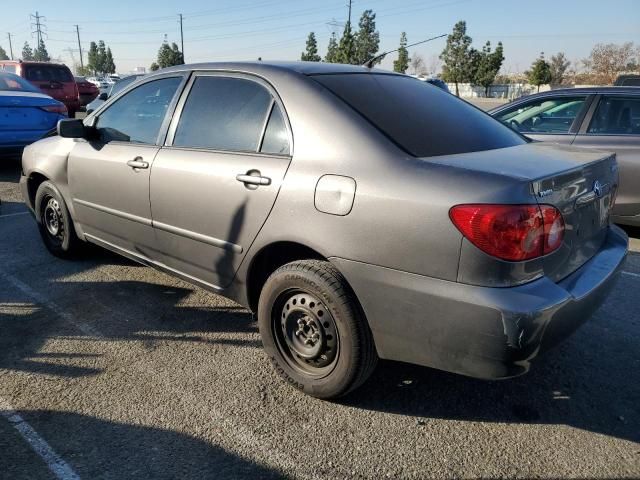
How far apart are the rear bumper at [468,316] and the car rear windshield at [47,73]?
16038 mm

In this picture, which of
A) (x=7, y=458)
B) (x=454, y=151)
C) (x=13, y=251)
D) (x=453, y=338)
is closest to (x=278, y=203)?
(x=454, y=151)

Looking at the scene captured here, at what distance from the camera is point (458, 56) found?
2176 inches

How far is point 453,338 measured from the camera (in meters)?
2.16

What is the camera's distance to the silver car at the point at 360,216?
6.88 ft

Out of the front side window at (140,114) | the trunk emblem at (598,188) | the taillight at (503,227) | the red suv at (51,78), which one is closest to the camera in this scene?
the taillight at (503,227)

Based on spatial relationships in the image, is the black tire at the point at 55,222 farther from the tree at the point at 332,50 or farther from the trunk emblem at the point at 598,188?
the tree at the point at 332,50

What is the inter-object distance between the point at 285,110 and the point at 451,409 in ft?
5.85

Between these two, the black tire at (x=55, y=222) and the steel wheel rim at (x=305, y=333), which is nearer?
the steel wheel rim at (x=305, y=333)

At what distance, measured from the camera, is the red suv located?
49.1 feet

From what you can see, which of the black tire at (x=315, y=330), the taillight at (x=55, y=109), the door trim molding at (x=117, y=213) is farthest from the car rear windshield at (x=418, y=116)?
the taillight at (x=55, y=109)

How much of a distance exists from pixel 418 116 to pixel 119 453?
7.25ft

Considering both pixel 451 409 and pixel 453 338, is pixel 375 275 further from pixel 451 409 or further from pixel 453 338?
pixel 451 409

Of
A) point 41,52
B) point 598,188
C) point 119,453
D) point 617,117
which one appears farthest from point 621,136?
point 41,52

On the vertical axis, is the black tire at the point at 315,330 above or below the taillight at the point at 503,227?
below
